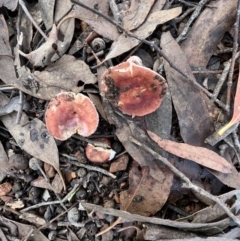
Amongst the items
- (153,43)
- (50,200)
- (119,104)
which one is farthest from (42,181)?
(153,43)

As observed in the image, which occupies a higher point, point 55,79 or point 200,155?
point 55,79

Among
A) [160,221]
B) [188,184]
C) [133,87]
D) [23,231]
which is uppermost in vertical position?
[133,87]

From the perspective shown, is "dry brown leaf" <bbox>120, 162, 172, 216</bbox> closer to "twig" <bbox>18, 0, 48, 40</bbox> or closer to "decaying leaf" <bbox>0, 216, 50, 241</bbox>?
"decaying leaf" <bbox>0, 216, 50, 241</bbox>

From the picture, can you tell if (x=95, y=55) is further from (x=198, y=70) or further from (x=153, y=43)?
(x=198, y=70)

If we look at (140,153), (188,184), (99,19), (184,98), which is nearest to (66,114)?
(140,153)

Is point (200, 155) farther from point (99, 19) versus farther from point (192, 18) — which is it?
point (99, 19)

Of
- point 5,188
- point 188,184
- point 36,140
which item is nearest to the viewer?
point 188,184
